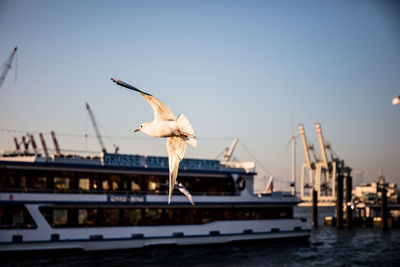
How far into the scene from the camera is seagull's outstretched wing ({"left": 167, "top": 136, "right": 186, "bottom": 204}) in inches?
296

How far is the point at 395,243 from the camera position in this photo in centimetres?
4419

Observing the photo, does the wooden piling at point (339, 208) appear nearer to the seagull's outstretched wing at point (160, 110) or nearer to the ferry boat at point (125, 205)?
the ferry boat at point (125, 205)

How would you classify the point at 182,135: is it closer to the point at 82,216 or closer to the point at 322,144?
the point at 82,216

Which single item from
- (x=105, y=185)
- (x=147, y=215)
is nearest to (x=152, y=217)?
(x=147, y=215)

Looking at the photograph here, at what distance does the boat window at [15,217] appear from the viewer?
29984 millimetres

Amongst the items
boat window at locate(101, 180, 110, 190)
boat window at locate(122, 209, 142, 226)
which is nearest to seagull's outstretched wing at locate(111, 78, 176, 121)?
boat window at locate(101, 180, 110, 190)

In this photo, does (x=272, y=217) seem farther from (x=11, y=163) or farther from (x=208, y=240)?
(x=11, y=163)

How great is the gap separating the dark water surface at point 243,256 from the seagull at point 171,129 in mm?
22975

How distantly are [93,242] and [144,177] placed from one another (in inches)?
225

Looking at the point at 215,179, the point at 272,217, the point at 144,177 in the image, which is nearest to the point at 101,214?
the point at 144,177

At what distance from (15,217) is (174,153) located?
2515 centimetres

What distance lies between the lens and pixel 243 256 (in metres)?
33.7

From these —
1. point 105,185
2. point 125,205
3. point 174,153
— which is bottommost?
point 125,205

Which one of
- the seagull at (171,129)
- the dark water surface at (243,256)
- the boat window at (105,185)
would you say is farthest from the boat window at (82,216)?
the seagull at (171,129)
